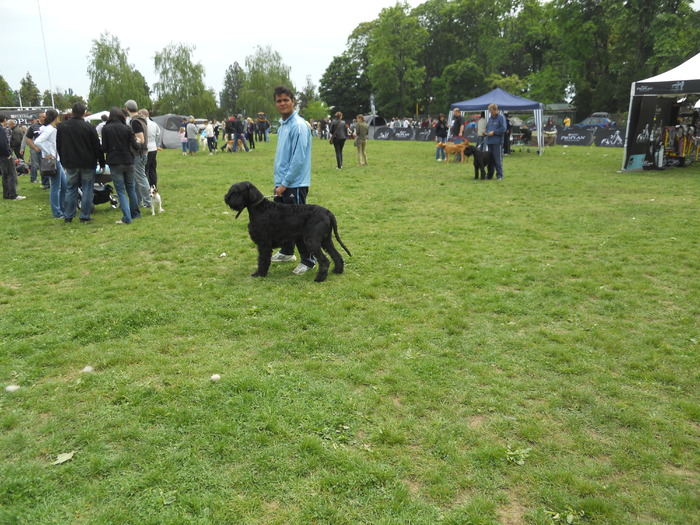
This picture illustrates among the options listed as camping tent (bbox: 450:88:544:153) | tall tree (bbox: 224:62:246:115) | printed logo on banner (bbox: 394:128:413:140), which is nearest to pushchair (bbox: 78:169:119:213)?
camping tent (bbox: 450:88:544:153)

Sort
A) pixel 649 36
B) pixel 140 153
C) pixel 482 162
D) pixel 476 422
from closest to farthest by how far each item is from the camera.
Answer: pixel 476 422
pixel 140 153
pixel 482 162
pixel 649 36

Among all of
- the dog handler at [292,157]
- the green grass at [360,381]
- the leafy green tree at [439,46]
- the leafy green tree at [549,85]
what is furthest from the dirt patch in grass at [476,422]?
the leafy green tree at [439,46]

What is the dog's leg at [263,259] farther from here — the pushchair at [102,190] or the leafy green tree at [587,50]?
the leafy green tree at [587,50]

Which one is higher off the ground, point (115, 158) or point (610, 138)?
point (610, 138)

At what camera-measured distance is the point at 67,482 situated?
103 inches

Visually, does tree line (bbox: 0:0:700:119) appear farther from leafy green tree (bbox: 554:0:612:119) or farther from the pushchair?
the pushchair

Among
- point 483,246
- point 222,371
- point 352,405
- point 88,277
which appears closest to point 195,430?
point 222,371

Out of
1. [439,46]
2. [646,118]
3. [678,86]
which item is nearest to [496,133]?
[678,86]

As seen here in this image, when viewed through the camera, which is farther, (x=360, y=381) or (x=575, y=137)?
(x=575, y=137)

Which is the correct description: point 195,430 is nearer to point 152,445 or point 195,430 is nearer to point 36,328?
point 152,445

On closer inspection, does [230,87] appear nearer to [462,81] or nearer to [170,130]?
[462,81]

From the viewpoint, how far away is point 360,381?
3598mm

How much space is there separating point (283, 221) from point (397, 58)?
59110 millimetres

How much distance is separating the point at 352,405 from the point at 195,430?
42.0 inches
